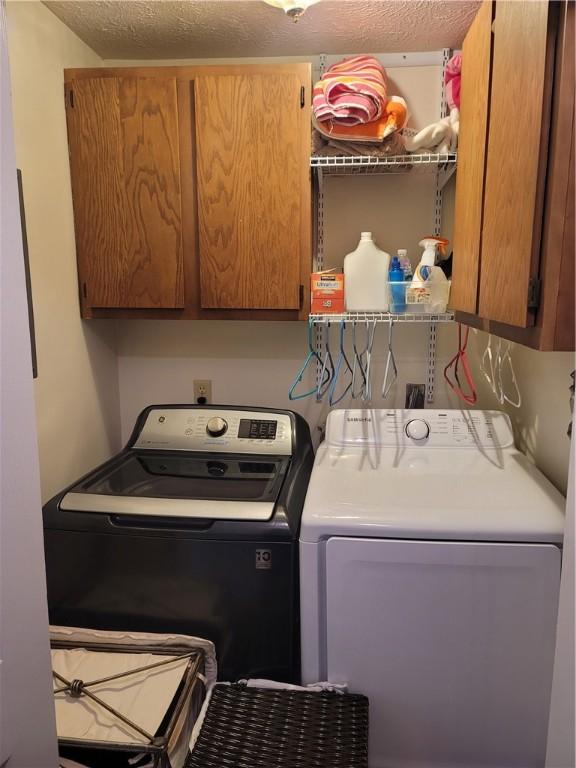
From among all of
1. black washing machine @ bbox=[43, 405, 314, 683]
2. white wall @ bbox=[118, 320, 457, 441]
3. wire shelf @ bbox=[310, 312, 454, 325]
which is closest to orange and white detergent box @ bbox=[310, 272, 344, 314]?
wire shelf @ bbox=[310, 312, 454, 325]

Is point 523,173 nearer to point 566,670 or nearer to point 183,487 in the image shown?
point 566,670

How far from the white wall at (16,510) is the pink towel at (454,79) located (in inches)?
60.9

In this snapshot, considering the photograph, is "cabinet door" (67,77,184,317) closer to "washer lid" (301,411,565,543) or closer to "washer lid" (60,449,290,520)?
"washer lid" (60,449,290,520)

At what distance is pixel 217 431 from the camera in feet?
6.27

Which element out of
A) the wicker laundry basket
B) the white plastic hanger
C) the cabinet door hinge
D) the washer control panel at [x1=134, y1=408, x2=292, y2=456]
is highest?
the cabinet door hinge

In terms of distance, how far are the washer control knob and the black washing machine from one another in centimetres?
34

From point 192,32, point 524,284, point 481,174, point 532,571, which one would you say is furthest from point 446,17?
point 532,571

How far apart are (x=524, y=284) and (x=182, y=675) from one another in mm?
1265

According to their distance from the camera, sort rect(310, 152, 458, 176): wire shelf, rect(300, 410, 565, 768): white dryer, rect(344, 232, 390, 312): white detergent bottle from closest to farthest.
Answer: rect(300, 410, 565, 768): white dryer → rect(310, 152, 458, 176): wire shelf → rect(344, 232, 390, 312): white detergent bottle

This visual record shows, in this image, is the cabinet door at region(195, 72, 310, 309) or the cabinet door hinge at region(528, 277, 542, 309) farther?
the cabinet door at region(195, 72, 310, 309)

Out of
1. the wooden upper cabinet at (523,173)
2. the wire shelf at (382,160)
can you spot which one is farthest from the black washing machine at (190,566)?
the wire shelf at (382,160)

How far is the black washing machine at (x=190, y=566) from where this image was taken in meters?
1.40

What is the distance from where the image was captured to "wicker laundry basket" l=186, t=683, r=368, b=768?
121 cm

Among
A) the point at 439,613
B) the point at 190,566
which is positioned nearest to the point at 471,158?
the point at 439,613
